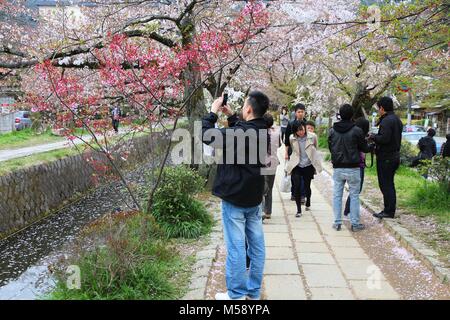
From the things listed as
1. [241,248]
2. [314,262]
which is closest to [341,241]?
[314,262]

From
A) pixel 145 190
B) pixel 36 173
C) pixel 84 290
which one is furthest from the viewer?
pixel 36 173

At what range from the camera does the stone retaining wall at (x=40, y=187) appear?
870 centimetres

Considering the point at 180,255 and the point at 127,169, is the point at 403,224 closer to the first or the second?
the point at 180,255

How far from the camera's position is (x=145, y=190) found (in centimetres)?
708

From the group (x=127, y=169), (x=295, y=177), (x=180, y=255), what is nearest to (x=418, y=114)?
(x=127, y=169)

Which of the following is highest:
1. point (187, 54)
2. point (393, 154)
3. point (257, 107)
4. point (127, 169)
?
point (187, 54)

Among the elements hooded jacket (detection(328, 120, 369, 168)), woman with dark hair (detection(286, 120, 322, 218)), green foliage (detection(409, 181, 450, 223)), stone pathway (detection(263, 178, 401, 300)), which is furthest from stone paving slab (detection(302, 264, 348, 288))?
green foliage (detection(409, 181, 450, 223))

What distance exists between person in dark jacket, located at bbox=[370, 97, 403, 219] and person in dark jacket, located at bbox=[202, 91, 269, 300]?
130 inches

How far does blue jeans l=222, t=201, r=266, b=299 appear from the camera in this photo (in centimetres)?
346

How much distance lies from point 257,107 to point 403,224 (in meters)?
3.80

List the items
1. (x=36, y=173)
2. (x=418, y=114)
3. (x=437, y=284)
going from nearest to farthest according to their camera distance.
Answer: (x=437, y=284) → (x=36, y=173) → (x=418, y=114)

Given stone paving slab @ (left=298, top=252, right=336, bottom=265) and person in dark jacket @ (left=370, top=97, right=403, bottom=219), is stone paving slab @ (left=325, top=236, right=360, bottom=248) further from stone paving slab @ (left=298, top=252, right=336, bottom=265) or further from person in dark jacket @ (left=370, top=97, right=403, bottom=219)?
person in dark jacket @ (left=370, top=97, right=403, bottom=219)

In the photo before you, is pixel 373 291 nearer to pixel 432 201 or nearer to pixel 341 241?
pixel 341 241

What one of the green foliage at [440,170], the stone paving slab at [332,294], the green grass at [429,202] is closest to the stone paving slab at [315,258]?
the stone paving slab at [332,294]
